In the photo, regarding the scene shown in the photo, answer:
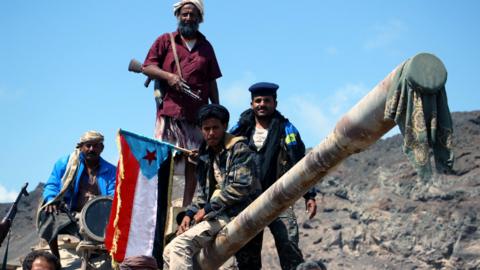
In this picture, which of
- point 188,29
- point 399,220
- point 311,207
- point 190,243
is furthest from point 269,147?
point 399,220

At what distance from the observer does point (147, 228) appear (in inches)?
383

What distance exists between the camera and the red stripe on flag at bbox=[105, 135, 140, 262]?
31.0ft

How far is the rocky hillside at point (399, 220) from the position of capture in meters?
64.9

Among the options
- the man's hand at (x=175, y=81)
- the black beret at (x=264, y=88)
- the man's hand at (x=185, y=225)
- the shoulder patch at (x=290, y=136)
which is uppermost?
the man's hand at (x=175, y=81)

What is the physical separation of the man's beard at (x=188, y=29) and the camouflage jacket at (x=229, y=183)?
163 centimetres

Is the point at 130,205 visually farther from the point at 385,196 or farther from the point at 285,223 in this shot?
the point at 385,196

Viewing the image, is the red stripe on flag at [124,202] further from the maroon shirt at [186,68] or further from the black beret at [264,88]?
the black beret at [264,88]

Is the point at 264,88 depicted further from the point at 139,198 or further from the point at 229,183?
the point at 139,198

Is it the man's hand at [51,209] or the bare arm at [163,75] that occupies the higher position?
the bare arm at [163,75]

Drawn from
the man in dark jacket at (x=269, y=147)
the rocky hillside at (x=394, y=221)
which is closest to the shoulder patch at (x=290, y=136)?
the man in dark jacket at (x=269, y=147)

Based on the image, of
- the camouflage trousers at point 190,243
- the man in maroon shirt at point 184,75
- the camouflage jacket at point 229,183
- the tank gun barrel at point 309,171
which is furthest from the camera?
the man in maroon shirt at point 184,75

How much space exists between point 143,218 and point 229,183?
1299 mm

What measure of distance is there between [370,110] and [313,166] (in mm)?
1289

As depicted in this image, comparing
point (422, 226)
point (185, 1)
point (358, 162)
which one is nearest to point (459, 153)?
point (422, 226)
